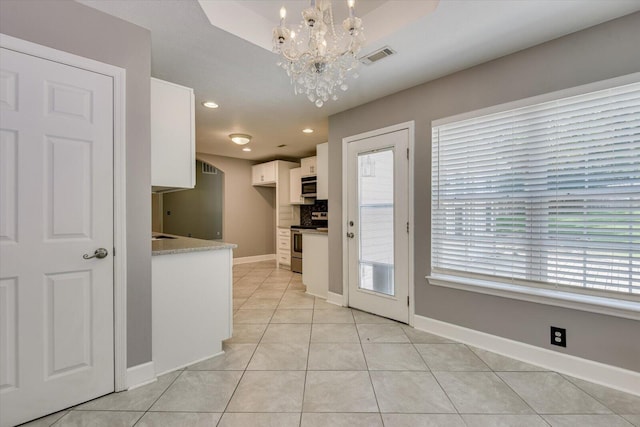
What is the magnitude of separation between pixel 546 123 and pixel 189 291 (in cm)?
297

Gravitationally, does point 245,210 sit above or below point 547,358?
above

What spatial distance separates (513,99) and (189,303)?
299 centimetres

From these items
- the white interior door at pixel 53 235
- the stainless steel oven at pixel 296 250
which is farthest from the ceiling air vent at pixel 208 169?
the white interior door at pixel 53 235

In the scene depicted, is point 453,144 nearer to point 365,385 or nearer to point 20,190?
point 365,385

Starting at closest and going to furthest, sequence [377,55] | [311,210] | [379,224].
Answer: [377,55] < [379,224] < [311,210]

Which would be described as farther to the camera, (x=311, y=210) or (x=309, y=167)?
(x=311, y=210)

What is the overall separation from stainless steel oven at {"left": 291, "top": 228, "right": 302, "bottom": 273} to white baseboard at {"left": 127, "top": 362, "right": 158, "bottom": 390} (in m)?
3.53

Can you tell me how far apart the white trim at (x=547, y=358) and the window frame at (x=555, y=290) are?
0.36 meters

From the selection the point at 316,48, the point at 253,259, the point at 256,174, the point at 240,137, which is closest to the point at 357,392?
the point at 316,48

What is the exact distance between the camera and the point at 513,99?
Result: 7.09 ft

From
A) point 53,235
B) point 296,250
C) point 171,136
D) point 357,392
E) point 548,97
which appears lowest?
point 357,392

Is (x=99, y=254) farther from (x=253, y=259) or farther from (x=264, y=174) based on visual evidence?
(x=253, y=259)

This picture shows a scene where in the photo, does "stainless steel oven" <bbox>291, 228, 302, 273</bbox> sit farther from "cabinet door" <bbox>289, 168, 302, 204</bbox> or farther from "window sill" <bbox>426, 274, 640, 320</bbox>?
"window sill" <bbox>426, 274, 640, 320</bbox>

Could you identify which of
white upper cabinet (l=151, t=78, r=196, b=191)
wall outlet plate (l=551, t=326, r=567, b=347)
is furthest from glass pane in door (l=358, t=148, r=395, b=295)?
white upper cabinet (l=151, t=78, r=196, b=191)
